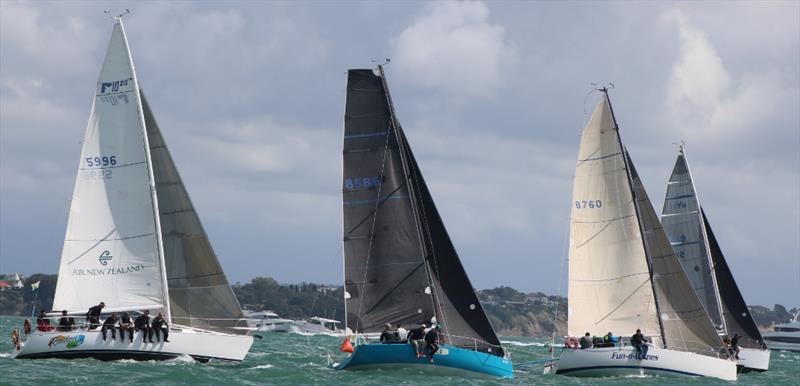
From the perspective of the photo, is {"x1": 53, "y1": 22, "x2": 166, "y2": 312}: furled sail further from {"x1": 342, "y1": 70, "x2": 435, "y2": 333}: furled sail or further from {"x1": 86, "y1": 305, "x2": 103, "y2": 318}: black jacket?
{"x1": 342, "y1": 70, "x2": 435, "y2": 333}: furled sail

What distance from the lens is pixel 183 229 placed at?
4228 centimetres

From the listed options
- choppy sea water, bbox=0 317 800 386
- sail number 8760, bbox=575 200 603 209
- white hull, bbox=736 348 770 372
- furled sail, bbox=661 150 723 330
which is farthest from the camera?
furled sail, bbox=661 150 723 330

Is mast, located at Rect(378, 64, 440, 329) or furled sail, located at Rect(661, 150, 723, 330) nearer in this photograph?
mast, located at Rect(378, 64, 440, 329)

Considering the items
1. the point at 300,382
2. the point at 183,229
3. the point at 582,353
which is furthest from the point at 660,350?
the point at 183,229

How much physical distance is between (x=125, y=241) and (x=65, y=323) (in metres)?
3.11

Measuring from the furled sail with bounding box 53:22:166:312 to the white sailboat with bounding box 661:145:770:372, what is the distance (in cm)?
2444


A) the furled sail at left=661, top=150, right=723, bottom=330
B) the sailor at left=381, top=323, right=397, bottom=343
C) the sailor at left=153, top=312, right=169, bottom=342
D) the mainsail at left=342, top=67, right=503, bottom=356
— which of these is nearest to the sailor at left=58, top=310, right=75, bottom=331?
the sailor at left=153, top=312, right=169, bottom=342

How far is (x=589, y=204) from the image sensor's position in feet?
151

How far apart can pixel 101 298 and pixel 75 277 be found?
3.37 feet

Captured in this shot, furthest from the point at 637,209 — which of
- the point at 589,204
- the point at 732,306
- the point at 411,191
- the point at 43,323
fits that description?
the point at 43,323

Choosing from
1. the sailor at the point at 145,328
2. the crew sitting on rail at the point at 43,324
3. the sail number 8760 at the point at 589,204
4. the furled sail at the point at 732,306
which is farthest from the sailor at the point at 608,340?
the crew sitting on rail at the point at 43,324

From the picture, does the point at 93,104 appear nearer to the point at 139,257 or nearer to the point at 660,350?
the point at 139,257

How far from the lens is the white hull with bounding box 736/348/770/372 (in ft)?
174

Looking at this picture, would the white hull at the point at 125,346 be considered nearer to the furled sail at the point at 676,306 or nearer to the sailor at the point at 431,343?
the sailor at the point at 431,343
